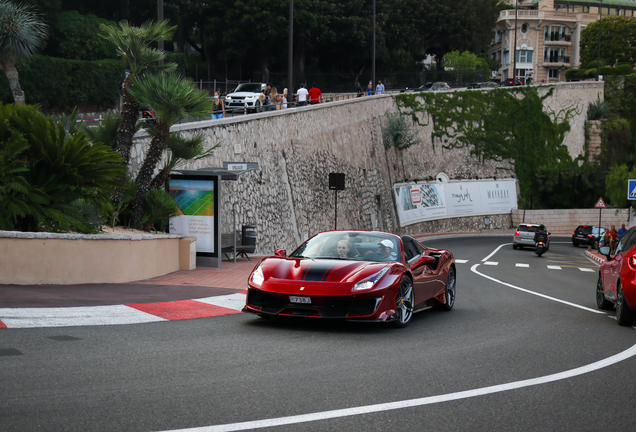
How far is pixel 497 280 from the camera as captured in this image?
19.2 m

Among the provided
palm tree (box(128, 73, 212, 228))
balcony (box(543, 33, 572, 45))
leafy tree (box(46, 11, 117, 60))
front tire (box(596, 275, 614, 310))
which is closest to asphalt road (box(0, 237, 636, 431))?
front tire (box(596, 275, 614, 310))

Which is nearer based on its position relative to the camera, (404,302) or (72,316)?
(72,316)

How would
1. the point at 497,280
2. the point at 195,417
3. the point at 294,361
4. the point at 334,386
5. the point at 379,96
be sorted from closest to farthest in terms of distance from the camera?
1. the point at 195,417
2. the point at 334,386
3. the point at 294,361
4. the point at 497,280
5. the point at 379,96

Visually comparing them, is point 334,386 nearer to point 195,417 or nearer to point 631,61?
point 195,417

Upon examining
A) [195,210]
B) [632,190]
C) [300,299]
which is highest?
[632,190]

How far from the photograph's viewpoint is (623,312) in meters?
9.70

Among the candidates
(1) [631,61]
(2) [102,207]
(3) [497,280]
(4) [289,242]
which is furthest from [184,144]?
(1) [631,61]

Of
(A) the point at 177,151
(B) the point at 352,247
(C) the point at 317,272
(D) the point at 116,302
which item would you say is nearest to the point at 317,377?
(C) the point at 317,272

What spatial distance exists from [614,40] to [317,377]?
12779cm

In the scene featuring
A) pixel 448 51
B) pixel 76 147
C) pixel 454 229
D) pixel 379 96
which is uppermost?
pixel 448 51

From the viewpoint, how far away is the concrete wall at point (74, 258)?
34.8 ft

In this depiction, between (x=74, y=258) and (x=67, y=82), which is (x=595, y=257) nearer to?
(x=74, y=258)

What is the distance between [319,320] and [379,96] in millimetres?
40128

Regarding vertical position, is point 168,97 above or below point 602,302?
above
